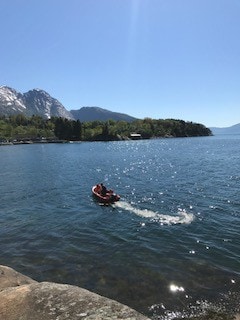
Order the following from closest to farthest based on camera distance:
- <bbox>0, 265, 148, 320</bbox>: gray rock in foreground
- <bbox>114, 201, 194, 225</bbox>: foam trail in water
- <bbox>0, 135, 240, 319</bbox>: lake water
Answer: <bbox>0, 265, 148, 320</bbox>: gray rock in foreground
<bbox>0, 135, 240, 319</bbox>: lake water
<bbox>114, 201, 194, 225</bbox>: foam trail in water

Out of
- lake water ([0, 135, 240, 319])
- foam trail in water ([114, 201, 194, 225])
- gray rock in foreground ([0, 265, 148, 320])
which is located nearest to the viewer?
gray rock in foreground ([0, 265, 148, 320])

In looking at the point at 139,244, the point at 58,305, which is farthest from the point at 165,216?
the point at 58,305

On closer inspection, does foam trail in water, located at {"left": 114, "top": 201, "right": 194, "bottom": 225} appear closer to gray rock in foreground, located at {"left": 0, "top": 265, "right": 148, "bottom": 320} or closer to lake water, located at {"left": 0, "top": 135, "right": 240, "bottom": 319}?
lake water, located at {"left": 0, "top": 135, "right": 240, "bottom": 319}

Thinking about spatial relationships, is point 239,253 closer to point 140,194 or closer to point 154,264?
point 154,264

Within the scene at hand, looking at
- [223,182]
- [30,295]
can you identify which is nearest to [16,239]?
[30,295]

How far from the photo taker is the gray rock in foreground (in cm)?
726

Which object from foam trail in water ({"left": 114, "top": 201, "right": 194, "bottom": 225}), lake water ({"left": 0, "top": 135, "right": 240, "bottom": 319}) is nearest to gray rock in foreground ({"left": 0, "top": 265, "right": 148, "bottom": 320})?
lake water ({"left": 0, "top": 135, "right": 240, "bottom": 319})

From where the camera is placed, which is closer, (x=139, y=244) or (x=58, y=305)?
(x=58, y=305)

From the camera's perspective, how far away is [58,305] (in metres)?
7.78

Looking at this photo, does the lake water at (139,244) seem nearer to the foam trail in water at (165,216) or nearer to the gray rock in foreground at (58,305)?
the foam trail in water at (165,216)

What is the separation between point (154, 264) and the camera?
22109 millimetres

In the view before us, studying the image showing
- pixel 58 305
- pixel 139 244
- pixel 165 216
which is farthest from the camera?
pixel 165 216

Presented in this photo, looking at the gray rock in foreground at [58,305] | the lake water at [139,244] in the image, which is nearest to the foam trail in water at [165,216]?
the lake water at [139,244]

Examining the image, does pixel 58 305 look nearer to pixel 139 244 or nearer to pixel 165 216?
pixel 139 244
